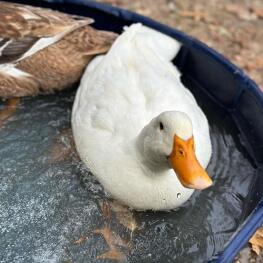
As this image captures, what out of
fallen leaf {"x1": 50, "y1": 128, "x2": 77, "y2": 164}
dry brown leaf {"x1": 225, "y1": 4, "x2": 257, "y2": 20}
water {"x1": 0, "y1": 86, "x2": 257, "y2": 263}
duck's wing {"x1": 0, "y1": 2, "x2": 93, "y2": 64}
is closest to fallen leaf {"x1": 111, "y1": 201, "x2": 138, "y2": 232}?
water {"x1": 0, "y1": 86, "x2": 257, "y2": 263}

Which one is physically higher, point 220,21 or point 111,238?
point 220,21

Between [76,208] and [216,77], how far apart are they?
4.68ft

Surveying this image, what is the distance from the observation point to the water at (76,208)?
9.36 feet

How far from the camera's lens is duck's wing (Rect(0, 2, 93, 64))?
335cm

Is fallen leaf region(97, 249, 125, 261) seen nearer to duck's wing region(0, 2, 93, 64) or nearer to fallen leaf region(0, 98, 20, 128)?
fallen leaf region(0, 98, 20, 128)

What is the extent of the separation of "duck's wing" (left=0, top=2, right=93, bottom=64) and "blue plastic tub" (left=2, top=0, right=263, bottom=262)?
0.45 m

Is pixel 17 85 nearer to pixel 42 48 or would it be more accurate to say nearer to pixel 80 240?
pixel 42 48

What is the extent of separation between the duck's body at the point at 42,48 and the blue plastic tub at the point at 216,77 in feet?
0.80

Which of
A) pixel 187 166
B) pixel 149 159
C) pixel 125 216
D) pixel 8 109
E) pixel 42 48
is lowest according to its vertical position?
pixel 8 109

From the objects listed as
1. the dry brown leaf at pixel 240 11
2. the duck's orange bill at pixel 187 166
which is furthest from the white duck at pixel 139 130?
the dry brown leaf at pixel 240 11

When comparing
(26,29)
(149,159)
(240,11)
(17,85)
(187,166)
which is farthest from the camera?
(240,11)

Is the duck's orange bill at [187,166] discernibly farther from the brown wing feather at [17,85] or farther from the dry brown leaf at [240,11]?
the dry brown leaf at [240,11]

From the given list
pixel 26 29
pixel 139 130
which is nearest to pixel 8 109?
pixel 26 29

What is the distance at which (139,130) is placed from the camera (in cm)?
289
